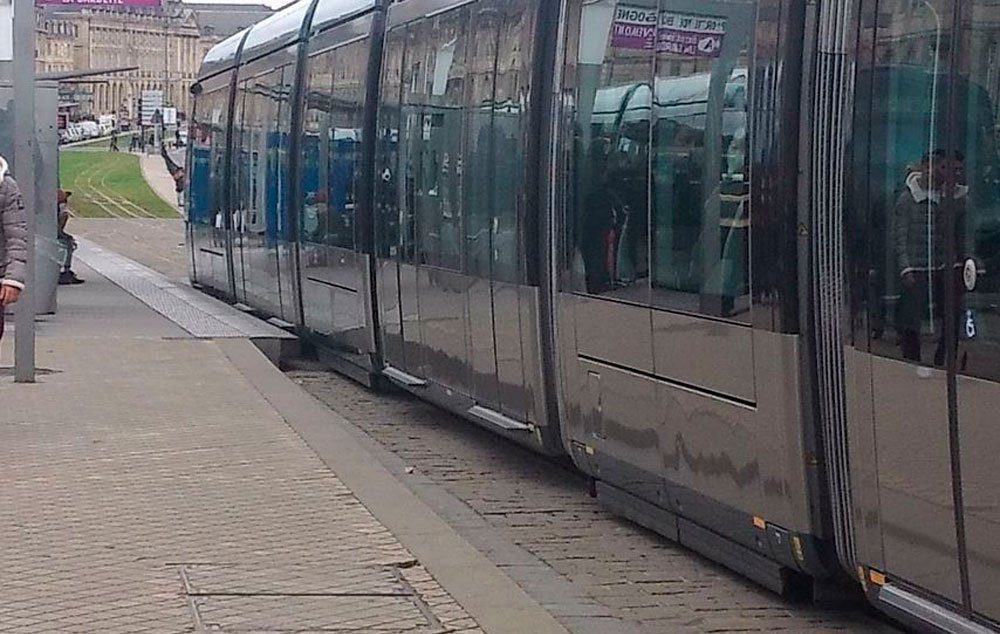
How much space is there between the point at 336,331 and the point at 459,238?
475 cm

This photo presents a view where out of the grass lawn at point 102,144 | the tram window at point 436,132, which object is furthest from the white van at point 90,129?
the tram window at point 436,132

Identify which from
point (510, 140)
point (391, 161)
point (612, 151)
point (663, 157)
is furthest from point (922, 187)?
Result: point (391, 161)

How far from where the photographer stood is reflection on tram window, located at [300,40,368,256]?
16.5 metres

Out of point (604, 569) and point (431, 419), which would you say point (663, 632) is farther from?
point (431, 419)

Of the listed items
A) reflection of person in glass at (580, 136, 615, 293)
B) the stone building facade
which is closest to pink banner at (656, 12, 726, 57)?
reflection of person in glass at (580, 136, 615, 293)

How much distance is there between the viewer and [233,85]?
24.2 m

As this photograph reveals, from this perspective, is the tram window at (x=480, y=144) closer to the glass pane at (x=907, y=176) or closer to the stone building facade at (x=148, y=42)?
the glass pane at (x=907, y=176)

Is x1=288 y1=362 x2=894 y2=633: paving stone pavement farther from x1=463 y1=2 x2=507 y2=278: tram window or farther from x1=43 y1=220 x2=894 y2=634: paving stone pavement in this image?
x1=463 y1=2 x2=507 y2=278: tram window

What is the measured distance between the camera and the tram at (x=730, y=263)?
661 centimetres

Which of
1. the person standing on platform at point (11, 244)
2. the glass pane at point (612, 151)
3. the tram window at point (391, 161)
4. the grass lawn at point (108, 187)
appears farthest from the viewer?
the grass lawn at point (108, 187)

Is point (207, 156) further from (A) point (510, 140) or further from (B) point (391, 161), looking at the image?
(A) point (510, 140)

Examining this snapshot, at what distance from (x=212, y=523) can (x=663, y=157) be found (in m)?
2.79

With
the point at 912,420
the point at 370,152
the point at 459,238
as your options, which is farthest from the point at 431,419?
the point at 912,420

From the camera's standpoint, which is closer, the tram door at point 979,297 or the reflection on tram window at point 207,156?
the tram door at point 979,297
